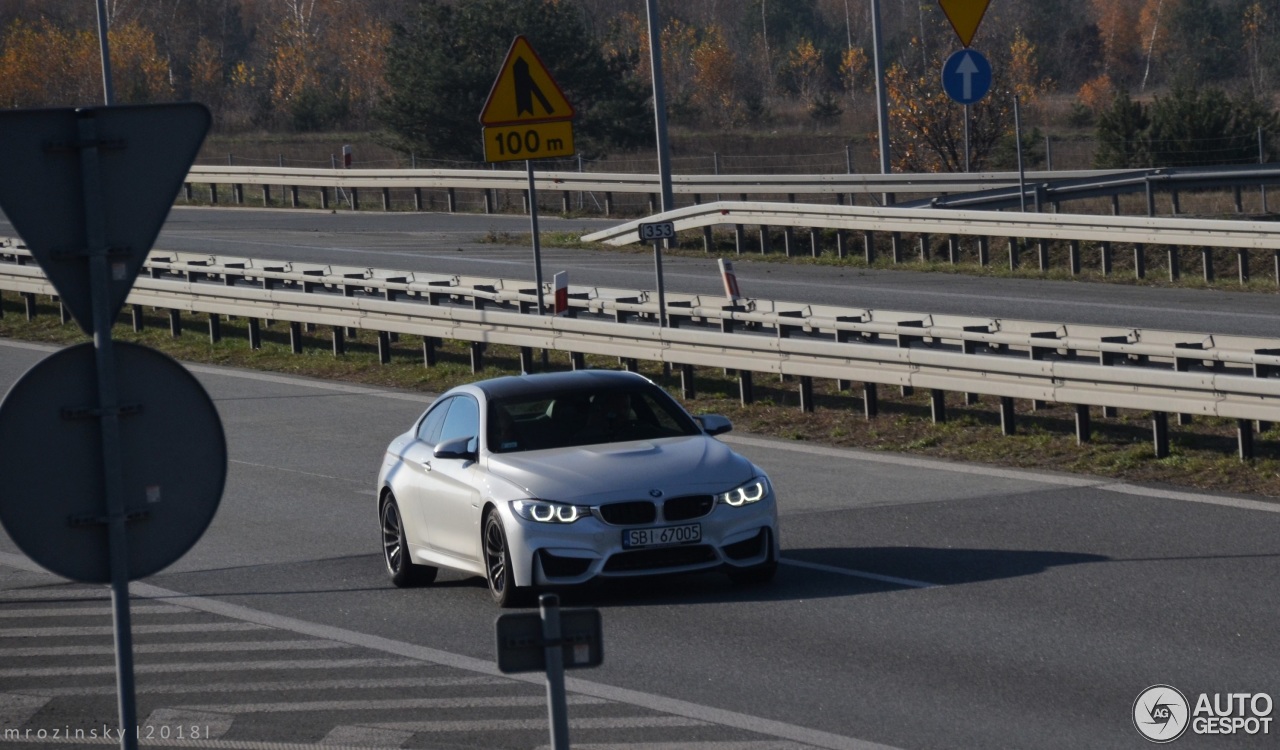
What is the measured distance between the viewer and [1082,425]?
14812 millimetres

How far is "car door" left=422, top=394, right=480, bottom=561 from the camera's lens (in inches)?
A: 411

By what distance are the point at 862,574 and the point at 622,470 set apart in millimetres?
1703

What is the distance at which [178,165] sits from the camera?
4945mm

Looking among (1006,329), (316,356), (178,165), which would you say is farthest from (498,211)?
(178,165)

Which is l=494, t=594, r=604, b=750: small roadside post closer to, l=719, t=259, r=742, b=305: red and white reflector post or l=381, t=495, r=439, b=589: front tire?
l=381, t=495, r=439, b=589: front tire

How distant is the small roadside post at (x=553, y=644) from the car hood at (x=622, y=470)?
507cm

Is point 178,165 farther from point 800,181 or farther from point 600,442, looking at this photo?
point 800,181

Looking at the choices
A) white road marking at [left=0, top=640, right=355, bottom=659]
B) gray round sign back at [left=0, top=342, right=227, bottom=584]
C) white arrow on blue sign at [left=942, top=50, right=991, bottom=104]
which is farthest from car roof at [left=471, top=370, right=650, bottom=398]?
white arrow on blue sign at [left=942, top=50, right=991, bottom=104]

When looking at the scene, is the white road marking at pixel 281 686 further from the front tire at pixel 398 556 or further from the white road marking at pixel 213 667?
the front tire at pixel 398 556

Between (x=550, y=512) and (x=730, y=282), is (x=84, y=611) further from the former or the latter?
(x=730, y=282)

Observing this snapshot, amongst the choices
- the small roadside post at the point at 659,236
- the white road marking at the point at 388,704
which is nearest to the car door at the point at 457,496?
the white road marking at the point at 388,704

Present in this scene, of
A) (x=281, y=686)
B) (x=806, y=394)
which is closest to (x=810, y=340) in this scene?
(x=806, y=394)

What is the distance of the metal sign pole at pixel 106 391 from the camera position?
476cm

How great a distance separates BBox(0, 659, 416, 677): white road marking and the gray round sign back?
3960mm
